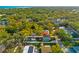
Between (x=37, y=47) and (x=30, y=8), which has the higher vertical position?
(x=30, y=8)

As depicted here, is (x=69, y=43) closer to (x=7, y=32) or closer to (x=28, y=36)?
(x=28, y=36)
